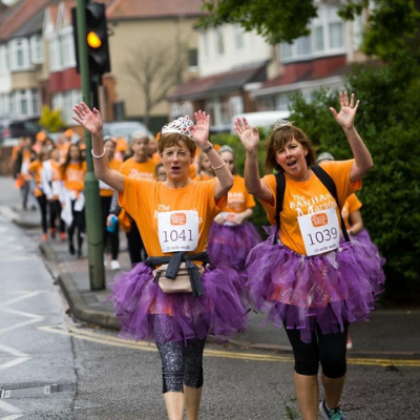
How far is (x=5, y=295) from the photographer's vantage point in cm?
1410

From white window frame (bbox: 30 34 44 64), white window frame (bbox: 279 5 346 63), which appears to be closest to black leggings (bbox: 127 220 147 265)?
white window frame (bbox: 279 5 346 63)

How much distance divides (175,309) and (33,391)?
2.41 metres

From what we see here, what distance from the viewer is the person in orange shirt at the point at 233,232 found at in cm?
1056

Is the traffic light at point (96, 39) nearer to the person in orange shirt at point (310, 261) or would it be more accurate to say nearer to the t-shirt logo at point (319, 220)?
the person in orange shirt at point (310, 261)

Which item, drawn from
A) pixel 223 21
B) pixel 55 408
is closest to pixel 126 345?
pixel 55 408

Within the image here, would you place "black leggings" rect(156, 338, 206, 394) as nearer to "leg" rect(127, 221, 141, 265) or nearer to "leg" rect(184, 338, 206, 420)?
"leg" rect(184, 338, 206, 420)

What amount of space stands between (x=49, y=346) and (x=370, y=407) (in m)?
3.81

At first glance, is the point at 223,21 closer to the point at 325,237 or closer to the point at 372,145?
the point at 372,145

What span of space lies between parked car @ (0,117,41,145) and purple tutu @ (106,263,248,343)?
166ft

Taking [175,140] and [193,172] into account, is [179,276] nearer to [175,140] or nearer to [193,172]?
[175,140]

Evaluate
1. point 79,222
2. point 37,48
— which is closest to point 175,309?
point 79,222

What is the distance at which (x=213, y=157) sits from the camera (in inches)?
236

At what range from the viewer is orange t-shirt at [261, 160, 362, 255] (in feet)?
20.5

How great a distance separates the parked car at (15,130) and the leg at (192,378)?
50.9 meters
